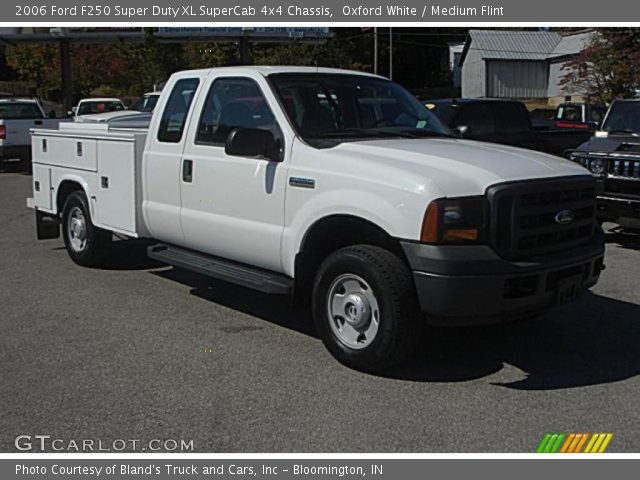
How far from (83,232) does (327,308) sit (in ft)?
12.9

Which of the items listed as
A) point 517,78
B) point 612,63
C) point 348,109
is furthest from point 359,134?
point 517,78

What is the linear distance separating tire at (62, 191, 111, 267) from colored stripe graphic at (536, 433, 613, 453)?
209 inches

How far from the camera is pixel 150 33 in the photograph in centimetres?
2878

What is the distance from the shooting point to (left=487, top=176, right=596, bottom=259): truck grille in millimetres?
4980

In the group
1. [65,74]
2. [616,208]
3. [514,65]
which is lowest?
[616,208]

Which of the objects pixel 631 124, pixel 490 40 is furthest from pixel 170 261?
pixel 490 40

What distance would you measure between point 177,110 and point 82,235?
2309 millimetres

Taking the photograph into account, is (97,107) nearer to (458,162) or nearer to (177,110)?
(177,110)

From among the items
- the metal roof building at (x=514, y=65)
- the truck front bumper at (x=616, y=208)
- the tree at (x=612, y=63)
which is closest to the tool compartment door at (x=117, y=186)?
the truck front bumper at (x=616, y=208)

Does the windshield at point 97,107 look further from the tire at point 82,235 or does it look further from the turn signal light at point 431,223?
the turn signal light at point 431,223

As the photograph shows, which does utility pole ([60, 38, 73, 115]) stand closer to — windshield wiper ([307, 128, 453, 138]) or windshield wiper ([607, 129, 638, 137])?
windshield wiper ([607, 129, 638, 137])

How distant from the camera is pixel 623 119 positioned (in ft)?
35.3

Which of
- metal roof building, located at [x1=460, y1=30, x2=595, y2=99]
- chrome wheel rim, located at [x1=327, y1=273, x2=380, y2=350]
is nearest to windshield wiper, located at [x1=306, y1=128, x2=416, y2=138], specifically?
chrome wheel rim, located at [x1=327, y1=273, x2=380, y2=350]
